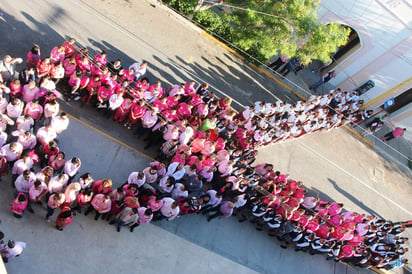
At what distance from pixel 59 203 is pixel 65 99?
4.47 meters

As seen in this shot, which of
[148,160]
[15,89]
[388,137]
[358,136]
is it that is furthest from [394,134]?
[15,89]

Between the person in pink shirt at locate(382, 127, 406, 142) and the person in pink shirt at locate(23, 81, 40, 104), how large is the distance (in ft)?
52.7

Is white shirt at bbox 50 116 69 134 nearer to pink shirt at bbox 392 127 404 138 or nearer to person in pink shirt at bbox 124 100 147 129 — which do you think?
person in pink shirt at bbox 124 100 147 129

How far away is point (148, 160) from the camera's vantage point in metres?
11.4

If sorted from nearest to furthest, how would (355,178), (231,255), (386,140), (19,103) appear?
1. (19,103)
2. (231,255)
3. (355,178)
4. (386,140)

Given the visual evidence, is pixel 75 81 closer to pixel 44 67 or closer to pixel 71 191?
pixel 44 67

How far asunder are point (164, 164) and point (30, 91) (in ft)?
13.1

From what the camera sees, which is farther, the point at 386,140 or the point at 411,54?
the point at 386,140

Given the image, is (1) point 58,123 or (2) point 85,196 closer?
(2) point 85,196

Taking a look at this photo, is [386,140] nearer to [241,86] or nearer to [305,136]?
[305,136]

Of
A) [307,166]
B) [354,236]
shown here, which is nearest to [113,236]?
[354,236]

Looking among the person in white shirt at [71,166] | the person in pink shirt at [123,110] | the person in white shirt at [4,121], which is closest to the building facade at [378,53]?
the person in pink shirt at [123,110]

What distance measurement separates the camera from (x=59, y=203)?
780cm

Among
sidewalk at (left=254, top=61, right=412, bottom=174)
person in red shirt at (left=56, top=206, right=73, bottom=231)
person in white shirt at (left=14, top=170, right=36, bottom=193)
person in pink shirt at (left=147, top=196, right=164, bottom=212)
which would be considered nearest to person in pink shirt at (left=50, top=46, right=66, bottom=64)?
person in white shirt at (left=14, top=170, right=36, bottom=193)
